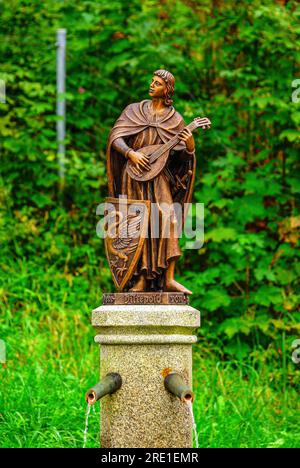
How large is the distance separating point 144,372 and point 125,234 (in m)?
0.89

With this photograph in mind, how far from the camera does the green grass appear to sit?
6098mm

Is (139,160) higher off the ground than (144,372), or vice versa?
(139,160)

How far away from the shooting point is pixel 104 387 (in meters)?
4.84

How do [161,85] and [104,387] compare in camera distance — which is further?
[161,85]

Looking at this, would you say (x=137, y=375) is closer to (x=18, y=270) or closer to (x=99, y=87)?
(x=18, y=270)

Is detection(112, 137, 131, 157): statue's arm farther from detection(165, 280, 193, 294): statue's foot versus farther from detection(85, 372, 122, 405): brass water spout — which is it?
detection(85, 372, 122, 405): brass water spout

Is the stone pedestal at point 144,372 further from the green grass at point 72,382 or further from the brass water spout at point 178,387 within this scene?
the green grass at point 72,382

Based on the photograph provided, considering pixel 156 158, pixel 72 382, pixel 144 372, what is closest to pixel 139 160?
pixel 156 158

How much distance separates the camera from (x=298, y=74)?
915 centimetres

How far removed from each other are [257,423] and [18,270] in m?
3.35

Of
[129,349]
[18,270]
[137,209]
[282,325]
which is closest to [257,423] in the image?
[282,325]

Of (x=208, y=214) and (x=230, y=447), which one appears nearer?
(x=230, y=447)

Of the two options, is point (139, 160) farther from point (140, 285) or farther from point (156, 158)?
point (140, 285)

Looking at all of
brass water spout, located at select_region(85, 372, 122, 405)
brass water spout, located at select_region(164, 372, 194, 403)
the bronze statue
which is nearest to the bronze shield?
the bronze statue
